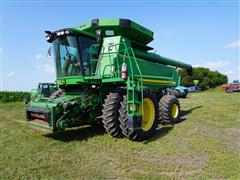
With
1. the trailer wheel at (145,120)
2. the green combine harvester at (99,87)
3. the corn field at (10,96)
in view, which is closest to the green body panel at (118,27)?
the green combine harvester at (99,87)

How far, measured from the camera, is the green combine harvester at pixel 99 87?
5535 millimetres

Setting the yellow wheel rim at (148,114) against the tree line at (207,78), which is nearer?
the yellow wheel rim at (148,114)

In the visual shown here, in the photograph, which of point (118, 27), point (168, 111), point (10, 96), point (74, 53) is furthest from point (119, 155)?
point (10, 96)

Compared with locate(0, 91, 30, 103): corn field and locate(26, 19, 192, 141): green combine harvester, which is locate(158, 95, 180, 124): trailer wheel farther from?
locate(0, 91, 30, 103): corn field

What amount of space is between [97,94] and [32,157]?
245 centimetres

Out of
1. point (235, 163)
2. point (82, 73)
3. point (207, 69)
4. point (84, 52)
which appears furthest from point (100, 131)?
point (207, 69)

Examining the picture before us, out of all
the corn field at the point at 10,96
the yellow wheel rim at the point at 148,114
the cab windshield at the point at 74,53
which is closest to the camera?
the cab windshield at the point at 74,53

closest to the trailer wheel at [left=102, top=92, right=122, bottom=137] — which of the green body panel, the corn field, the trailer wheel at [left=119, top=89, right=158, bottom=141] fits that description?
the trailer wheel at [left=119, top=89, right=158, bottom=141]

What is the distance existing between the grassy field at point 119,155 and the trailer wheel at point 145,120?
7.5 inches

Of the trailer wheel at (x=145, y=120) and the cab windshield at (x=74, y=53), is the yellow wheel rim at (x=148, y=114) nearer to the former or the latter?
the trailer wheel at (x=145, y=120)

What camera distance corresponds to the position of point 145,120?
6.48 metres

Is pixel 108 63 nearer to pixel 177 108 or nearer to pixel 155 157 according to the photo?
pixel 155 157

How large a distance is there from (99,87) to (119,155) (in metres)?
2.19

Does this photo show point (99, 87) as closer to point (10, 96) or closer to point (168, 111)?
point (168, 111)
